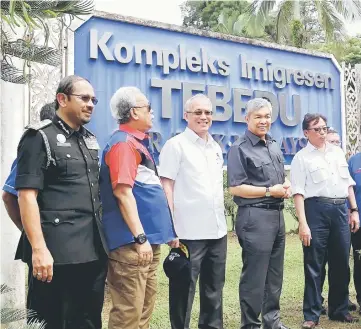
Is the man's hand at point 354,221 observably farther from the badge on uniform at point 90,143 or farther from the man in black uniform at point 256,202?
the badge on uniform at point 90,143

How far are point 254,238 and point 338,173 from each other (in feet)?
3.30

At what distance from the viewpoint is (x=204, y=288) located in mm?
3420

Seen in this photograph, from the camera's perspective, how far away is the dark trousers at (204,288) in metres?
3.28

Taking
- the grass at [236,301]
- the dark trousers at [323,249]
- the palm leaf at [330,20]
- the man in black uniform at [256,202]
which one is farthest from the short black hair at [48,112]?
the palm leaf at [330,20]

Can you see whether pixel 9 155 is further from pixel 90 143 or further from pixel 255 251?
pixel 255 251

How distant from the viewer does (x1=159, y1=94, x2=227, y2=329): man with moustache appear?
330cm

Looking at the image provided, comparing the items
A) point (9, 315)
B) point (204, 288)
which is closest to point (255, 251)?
point (204, 288)

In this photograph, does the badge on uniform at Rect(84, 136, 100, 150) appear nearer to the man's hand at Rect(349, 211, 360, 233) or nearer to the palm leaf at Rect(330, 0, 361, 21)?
the man's hand at Rect(349, 211, 360, 233)

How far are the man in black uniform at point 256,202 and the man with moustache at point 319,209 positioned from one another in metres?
0.44

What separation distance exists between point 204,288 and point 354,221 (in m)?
1.55

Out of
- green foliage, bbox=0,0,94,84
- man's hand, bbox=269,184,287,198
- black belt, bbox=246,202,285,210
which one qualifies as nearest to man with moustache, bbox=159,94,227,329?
black belt, bbox=246,202,285,210

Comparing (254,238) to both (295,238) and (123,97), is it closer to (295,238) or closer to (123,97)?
(123,97)

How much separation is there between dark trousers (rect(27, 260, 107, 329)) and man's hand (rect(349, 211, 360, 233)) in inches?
95.6

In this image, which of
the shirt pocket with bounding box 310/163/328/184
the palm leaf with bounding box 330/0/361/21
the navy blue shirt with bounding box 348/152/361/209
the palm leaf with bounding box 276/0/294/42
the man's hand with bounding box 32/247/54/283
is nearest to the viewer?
the man's hand with bounding box 32/247/54/283
